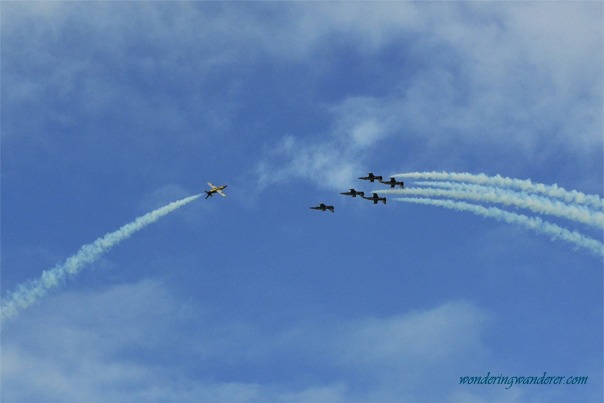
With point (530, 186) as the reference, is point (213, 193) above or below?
above

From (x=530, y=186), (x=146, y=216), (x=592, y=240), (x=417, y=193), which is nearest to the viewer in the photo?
(x=592, y=240)

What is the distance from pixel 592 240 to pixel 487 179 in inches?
900

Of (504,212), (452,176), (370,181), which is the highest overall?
(370,181)

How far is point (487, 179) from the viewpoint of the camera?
148 metres

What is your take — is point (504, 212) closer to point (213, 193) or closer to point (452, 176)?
point (452, 176)

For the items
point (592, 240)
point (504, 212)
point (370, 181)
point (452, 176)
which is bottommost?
point (592, 240)

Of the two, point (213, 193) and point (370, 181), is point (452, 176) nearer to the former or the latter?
point (370, 181)

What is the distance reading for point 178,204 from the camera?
Answer: 571ft

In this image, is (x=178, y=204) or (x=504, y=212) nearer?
(x=504, y=212)

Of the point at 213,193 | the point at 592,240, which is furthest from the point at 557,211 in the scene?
the point at 213,193

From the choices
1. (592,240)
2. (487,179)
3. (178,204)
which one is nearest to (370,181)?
(487,179)

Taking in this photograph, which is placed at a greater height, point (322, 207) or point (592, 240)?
point (322, 207)

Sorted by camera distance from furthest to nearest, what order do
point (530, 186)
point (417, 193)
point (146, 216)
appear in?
1. point (146, 216)
2. point (417, 193)
3. point (530, 186)

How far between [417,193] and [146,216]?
5134cm
